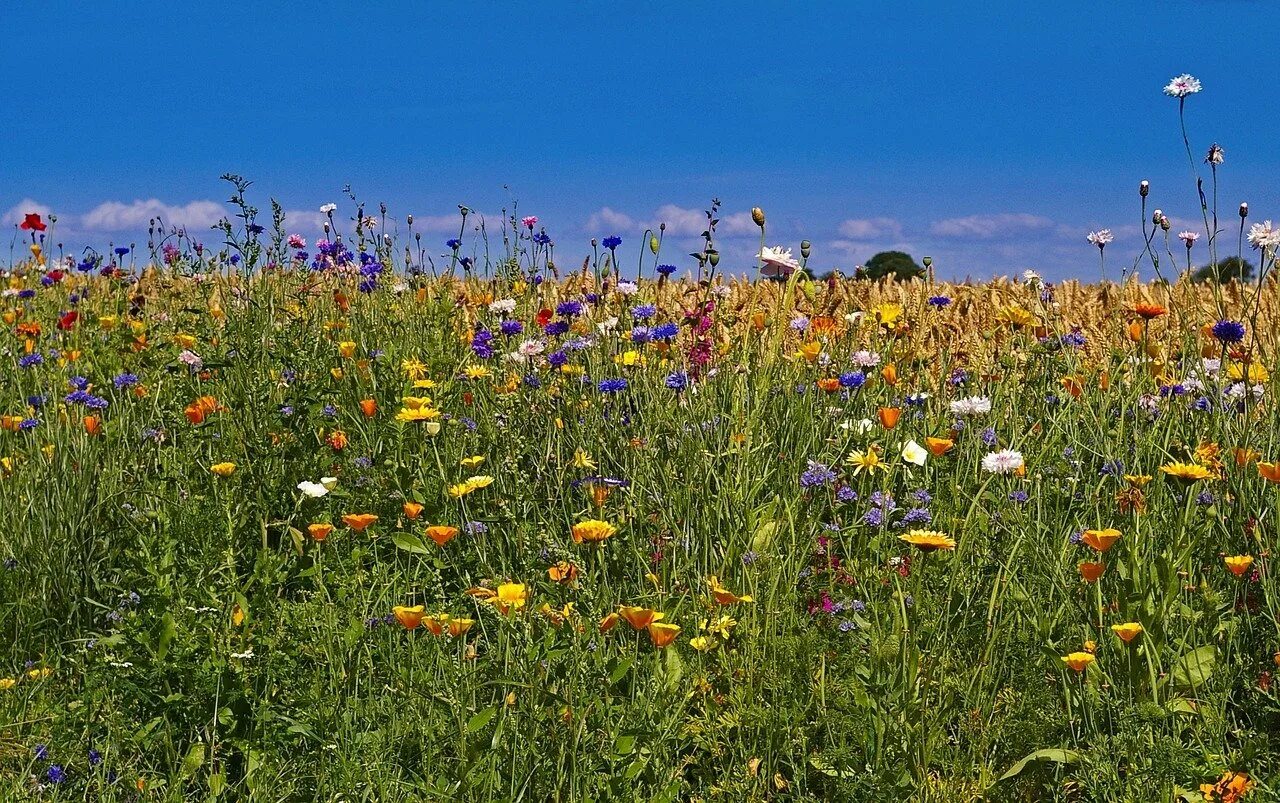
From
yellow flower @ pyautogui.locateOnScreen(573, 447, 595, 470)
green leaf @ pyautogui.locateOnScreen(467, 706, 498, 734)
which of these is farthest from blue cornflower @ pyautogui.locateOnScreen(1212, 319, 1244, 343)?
green leaf @ pyautogui.locateOnScreen(467, 706, 498, 734)

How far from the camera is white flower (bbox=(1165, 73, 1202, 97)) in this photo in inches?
171

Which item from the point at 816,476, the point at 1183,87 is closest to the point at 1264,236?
the point at 1183,87

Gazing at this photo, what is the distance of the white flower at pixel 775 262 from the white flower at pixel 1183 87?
1535 millimetres

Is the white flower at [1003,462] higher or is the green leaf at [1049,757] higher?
the white flower at [1003,462]

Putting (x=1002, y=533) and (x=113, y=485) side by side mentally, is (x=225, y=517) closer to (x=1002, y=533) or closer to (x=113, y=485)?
(x=113, y=485)

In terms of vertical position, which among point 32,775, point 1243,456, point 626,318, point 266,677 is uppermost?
point 626,318

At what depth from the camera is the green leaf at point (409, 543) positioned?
11.2 feet

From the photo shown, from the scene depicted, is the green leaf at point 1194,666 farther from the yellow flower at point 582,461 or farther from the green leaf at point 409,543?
the green leaf at point 409,543

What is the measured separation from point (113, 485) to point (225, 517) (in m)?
0.58

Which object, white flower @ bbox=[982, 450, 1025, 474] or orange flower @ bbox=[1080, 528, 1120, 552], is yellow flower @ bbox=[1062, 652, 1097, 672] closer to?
orange flower @ bbox=[1080, 528, 1120, 552]

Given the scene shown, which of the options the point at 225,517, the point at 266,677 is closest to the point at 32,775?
the point at 266,677

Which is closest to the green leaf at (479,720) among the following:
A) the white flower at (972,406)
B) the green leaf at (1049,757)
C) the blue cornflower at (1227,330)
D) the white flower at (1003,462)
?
the green leaf at (1049,757)

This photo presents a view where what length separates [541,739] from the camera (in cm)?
264

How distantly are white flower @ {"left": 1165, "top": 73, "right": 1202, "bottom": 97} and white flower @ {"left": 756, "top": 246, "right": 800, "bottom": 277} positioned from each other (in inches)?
60.4
